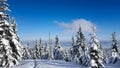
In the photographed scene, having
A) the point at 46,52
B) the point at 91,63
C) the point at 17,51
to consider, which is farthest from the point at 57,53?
the point at 91,63

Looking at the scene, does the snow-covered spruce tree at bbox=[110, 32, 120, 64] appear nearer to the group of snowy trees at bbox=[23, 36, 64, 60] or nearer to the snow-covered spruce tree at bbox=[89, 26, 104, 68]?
the group of snowy trees at bbox=[23, 36, 64, 60]

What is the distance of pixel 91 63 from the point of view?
30703mm

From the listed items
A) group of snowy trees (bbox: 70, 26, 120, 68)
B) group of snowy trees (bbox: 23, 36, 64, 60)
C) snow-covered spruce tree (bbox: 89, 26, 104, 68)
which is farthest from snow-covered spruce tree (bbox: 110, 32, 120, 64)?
snow-covered spruce tree (bbox: 89, 26, 104, 68)

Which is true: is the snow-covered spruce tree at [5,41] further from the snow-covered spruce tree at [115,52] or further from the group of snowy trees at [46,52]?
the group of snowy trees at [46,52]

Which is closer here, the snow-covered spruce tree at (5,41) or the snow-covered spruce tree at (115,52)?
the snow-covered spruce tree at (5,41)

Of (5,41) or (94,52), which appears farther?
(5,41)

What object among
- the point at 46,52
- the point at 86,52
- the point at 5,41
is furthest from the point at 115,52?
the point at 46,52

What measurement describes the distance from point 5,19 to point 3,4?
259 cm

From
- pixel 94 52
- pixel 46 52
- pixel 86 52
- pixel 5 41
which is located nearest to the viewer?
pixel 94 52

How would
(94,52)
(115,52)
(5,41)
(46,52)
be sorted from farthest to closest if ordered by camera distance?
(46,52) → (115,52) → (5,41) → (94,52)

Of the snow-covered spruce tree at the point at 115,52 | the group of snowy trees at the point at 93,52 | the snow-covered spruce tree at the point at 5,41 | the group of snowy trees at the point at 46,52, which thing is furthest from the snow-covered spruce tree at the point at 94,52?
the group of snowy trees at the point at 46,52

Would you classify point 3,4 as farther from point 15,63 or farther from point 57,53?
point 57,53

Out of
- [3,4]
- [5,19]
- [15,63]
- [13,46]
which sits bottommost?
[15,63]

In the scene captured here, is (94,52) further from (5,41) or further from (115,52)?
(115,52)
